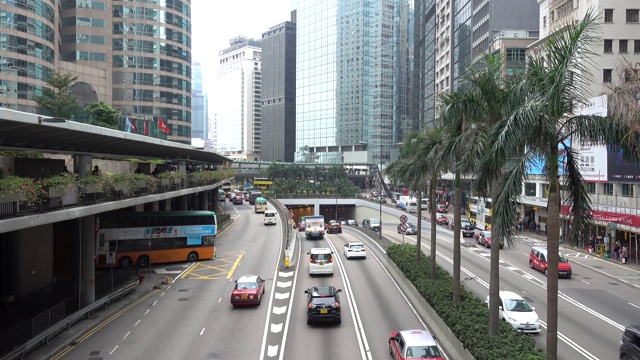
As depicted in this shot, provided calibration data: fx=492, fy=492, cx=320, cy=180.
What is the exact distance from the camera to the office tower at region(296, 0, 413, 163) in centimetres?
15312

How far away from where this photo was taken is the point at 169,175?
112 feet

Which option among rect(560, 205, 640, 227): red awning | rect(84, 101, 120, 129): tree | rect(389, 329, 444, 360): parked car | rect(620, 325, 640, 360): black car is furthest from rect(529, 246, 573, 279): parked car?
rect(84, 101, 120, 129): tree

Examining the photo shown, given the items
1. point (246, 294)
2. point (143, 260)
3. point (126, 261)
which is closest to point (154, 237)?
point (143, 260)

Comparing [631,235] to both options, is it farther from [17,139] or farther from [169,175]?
[17,139]

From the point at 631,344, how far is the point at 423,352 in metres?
6.70

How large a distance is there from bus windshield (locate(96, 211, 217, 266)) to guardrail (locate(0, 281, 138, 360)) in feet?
28.6

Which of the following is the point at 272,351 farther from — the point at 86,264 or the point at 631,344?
the point at 631,344

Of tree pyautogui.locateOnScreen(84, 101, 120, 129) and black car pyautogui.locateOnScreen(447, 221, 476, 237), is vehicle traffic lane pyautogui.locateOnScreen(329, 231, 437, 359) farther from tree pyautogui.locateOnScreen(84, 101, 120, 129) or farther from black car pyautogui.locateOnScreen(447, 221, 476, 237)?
tree pyautogui.locateOnScreen(84, 101, 120, 129)

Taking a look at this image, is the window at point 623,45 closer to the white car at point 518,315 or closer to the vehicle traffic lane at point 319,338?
the white car at point 518,315

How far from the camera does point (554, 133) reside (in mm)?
10852

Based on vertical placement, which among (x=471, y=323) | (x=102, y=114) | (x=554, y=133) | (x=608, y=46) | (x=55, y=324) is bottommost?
(x=55, y=324)

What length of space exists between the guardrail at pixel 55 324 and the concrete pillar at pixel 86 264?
0.70 m

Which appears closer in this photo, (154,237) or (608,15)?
(154,237)

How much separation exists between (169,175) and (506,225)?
27.1m
